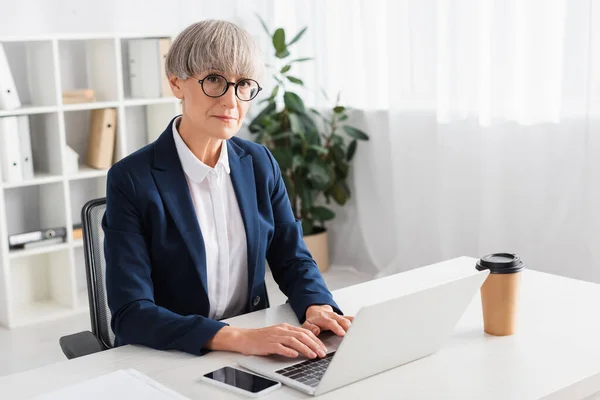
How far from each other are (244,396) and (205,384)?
9cm

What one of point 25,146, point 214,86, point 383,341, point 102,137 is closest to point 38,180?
point 25,146

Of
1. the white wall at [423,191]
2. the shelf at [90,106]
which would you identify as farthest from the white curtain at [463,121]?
the shelf at [90,106]

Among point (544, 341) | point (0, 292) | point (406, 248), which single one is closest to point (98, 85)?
point (0, 292)

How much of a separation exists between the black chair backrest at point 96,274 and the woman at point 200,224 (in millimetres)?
201

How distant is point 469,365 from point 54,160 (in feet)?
9.98

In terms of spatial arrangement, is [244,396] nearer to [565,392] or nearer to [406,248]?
[565,392]

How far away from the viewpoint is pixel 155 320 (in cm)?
158

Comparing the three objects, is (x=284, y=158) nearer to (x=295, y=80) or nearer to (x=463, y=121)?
(x=295, y=80)

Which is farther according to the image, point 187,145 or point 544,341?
point 187,145

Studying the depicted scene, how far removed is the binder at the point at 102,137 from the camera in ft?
13.6

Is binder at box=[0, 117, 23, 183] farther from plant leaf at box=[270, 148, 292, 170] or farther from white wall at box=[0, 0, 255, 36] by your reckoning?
plant leaf at box=[270, 148, 292, 170]

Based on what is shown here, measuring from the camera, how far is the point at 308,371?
139 centimetres

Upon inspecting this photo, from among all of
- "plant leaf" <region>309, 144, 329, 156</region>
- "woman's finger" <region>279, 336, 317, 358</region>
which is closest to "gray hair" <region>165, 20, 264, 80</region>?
"woman's finger" <region>279, 336, 317, 358</region>

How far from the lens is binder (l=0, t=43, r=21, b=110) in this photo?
377cm
